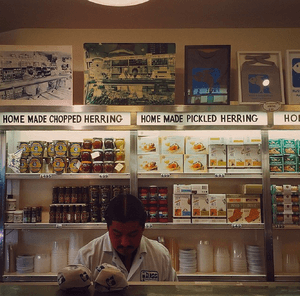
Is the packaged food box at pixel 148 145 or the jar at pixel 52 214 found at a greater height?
the packaged food box at pixel 148 145

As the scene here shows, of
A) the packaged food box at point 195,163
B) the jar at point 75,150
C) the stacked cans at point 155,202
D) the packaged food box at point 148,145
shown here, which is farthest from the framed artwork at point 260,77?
the jar at point 75,150

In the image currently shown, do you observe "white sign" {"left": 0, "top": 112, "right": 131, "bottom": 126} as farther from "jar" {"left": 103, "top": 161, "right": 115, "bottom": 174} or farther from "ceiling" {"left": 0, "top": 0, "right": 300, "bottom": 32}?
"ceiling" {"left": 0, "top": 0, "right": 300, "bottom": 32}

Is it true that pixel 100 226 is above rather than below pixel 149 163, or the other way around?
below

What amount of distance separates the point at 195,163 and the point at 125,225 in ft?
6.04

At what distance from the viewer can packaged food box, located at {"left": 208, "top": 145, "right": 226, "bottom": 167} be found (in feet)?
12.1

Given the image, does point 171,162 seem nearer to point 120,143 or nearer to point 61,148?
point 120,143

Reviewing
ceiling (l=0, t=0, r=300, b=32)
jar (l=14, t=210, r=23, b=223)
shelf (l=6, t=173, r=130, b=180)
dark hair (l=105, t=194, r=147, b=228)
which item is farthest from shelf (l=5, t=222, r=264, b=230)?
ceiling (l=0, t=0, r=300, b=32)

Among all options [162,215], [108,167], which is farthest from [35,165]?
[162,215]

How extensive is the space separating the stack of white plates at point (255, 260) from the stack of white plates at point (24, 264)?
2114 mm

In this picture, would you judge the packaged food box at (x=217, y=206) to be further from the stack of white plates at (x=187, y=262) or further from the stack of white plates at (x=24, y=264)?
the stack of white plates at (x=24, y=264)

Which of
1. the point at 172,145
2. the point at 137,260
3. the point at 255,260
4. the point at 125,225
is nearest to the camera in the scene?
the point at 125,225

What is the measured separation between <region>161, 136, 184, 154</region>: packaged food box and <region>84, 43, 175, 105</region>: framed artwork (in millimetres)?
406

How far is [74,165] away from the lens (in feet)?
12.0

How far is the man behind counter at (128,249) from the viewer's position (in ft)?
6.44
